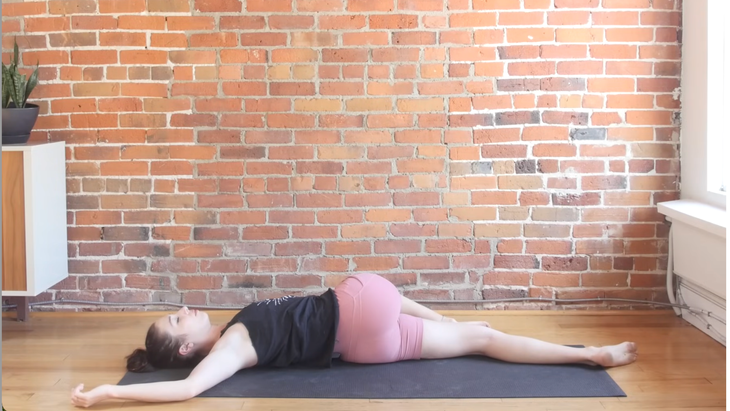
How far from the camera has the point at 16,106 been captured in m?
3.37

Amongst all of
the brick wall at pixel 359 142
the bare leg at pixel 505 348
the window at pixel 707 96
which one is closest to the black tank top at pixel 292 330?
the bare leg at pixel 505 348

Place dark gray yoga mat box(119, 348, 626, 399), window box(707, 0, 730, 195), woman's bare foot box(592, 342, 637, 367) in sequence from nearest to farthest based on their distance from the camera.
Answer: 1. dark gray yoga mat box(119, 348, 626, 399)
2. woman's bare foot box(592, 342, 637, 367)
3. window box(707, 0, 730, 195)

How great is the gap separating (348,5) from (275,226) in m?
1.20

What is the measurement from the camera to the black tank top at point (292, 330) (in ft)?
8.86

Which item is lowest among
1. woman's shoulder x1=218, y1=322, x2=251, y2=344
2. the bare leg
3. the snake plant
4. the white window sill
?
the bare leg

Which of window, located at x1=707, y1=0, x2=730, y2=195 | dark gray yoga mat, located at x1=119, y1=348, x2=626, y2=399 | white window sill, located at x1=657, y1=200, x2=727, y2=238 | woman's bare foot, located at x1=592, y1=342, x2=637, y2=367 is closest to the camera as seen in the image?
dark gray yoga mat, located at x1=119, y1=348, x2=626, y2=399

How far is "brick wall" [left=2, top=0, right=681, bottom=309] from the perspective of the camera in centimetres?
355

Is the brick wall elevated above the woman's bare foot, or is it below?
above

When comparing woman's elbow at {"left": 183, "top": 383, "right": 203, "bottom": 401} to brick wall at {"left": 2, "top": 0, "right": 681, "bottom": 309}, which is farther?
brick wall at {"left": 2, "top": 0, "right": 681, "bottom": 309}

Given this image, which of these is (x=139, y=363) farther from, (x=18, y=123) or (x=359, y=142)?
(x=359, y=142)

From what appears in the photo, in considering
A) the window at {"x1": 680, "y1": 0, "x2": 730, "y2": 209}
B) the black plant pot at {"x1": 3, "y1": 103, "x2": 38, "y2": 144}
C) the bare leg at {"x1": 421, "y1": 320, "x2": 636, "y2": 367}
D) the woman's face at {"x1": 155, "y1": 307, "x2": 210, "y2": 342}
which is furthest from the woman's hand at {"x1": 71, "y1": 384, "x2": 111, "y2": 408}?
the window at {"x1": 680, "y1": 0, "x2": 730, "y2": 209}

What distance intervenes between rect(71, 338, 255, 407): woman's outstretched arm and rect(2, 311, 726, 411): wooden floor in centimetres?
5

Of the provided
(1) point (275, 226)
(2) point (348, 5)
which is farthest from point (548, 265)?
(2) point (348, 5)

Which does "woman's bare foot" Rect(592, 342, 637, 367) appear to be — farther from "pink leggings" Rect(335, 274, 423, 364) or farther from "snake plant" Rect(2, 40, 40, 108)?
"snake plant" Rect(2, 40, 40, 108)
